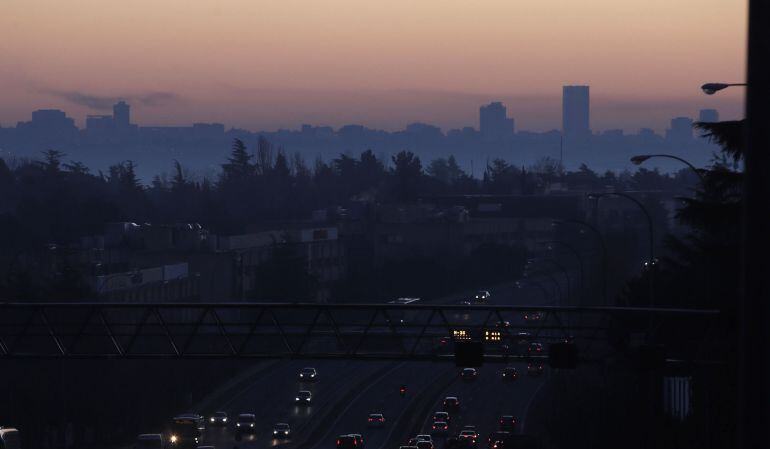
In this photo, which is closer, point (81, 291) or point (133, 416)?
point (133, 416)

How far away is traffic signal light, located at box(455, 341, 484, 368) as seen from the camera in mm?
27578

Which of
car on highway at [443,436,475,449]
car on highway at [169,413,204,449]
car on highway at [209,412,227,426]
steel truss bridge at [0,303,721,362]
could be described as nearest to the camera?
steel truss bridge at [0,303,721,362]

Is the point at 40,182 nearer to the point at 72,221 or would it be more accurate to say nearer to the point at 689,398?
the point at 72,221

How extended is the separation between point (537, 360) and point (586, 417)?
13399 millimetres

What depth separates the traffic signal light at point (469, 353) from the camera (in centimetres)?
2758

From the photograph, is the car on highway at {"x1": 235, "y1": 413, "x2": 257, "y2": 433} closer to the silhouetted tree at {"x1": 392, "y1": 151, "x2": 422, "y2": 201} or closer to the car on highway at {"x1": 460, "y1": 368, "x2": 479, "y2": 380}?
the car on highway at {"x1": 460, "y1": 368, "x2": 479, "y2": 380}

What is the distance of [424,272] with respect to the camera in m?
94.0

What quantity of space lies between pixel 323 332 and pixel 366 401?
3.34 metres

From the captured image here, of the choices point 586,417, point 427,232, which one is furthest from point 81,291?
point 427,232

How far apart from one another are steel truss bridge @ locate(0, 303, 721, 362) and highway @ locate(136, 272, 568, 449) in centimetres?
149

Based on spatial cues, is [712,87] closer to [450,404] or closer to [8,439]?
[8,439]

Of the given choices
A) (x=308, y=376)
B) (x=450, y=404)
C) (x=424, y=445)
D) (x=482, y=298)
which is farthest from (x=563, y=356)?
(x=482, y=298)

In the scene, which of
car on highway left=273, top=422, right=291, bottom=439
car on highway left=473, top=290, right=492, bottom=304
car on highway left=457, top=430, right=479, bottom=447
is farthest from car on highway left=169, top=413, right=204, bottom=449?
car on highway left=473, top=290, right=492, bottom=304

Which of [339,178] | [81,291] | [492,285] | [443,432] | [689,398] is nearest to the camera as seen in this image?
[689,398]
